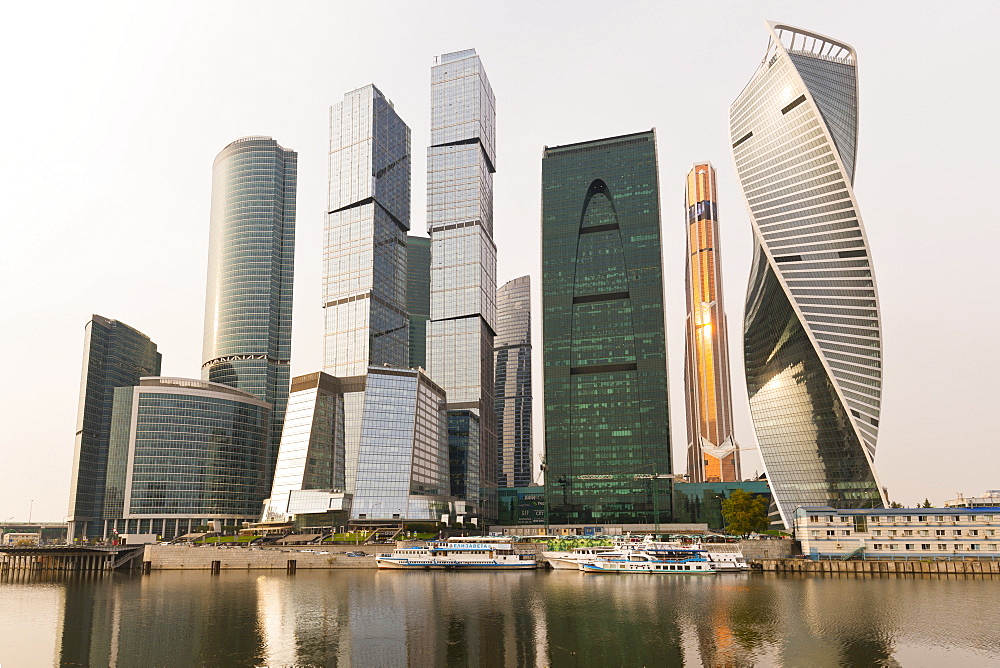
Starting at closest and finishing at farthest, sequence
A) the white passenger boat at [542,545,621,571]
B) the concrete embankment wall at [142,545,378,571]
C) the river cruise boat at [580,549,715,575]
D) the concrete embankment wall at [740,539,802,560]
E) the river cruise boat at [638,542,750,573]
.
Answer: the river cruise boat at [580,549,715,575], the river cruise boat at [638,542,750,573], the white passenger boat at [542,545,621,571], the concrete embankment wall at [740,539,802,560], the concrete embankment wall at [142,545,378,571]

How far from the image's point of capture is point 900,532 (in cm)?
14462

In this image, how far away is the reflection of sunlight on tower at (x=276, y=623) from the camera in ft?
213

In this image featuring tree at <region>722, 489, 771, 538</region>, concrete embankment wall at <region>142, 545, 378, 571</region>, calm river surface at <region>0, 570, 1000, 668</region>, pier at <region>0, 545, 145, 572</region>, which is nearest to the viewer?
calm river surface at <region>0, 570, 1000, 668</region>

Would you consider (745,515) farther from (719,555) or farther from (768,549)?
(719,555)

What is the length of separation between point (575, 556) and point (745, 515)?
53.2 m

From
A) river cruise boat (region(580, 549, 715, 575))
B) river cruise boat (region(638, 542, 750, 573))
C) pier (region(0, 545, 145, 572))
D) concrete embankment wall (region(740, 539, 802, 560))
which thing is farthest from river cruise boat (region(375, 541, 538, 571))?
pier (region(0, 545, 145, 572))

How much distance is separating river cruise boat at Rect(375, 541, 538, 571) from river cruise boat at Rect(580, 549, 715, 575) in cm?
1606

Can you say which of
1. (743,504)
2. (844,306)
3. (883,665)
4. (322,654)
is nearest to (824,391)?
(844,306)

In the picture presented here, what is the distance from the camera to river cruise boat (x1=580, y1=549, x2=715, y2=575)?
462 feet

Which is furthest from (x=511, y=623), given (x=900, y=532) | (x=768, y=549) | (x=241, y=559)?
(x=241, y=559)

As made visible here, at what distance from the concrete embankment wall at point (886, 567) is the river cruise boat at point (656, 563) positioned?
14.7 metres

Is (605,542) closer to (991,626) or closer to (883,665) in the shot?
(991,626)

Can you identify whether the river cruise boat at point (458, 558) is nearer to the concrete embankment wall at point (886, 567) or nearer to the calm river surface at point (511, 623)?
the calm river surface at point (511, 623)

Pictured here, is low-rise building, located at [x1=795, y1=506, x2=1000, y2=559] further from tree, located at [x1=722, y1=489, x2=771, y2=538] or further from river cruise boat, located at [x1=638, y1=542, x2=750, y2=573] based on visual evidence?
tree, located at [x1=722, y1=489, x2=771, y2=538]
